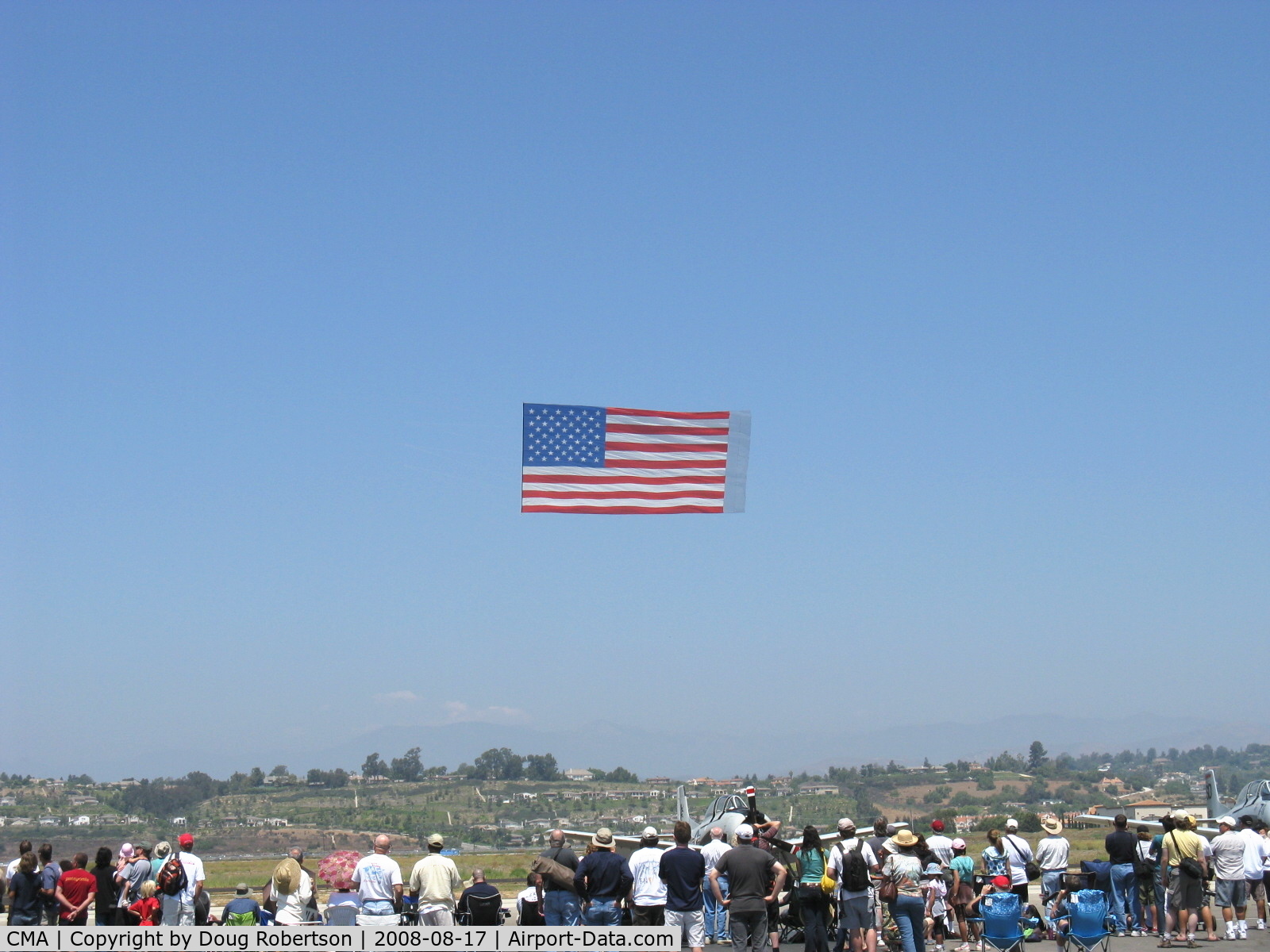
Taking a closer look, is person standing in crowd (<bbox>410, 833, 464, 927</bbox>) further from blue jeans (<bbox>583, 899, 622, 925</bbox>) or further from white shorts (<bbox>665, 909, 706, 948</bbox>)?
white shorts (<bbox>665, 909, 706, 948</bbox>)

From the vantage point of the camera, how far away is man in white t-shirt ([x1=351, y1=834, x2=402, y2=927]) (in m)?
12.7

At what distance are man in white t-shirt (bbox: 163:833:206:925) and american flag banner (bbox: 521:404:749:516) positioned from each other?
23.0ft

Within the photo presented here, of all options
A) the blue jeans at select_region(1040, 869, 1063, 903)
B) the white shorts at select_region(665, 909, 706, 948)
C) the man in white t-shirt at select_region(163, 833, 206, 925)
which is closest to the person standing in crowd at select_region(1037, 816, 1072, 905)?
the blue jeans at select_region(1040, 869, 1063, 903)

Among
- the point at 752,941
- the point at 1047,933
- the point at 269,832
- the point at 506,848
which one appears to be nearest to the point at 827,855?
the point at 752,941

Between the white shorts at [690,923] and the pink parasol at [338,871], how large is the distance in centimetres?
341

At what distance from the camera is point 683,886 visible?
1259cm

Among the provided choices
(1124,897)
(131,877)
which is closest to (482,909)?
(131,877)

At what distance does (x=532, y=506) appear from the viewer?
1897 cm

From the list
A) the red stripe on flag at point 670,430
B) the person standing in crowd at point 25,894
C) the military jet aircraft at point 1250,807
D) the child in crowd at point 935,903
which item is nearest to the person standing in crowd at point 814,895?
the child in crowd at point 935,903

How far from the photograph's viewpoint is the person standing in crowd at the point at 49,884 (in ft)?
49.1

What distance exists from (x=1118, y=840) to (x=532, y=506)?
376 inches

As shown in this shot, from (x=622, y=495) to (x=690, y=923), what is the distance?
8167 millimetres

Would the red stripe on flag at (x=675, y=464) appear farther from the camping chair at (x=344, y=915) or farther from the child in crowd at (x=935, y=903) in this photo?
the camping chair at (x=344, y=915)

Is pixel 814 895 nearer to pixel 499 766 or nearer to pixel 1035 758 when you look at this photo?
pixel 1035 758
